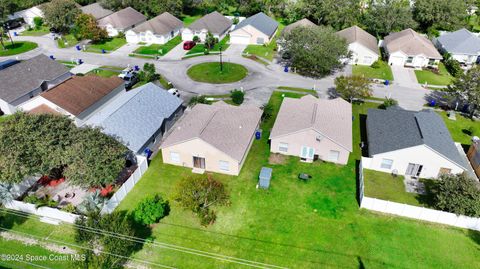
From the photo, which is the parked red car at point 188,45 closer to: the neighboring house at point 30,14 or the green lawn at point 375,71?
the green lawn at point 375,71

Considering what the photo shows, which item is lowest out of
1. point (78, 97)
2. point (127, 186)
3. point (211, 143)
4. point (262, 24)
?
point (127, 186)

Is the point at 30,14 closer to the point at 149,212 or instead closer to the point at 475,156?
the point at 149,212

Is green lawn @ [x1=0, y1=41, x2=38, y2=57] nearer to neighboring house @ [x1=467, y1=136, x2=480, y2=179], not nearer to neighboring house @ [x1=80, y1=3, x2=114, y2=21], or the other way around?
neighboring house @ [x1=80, y1=3, x2=114, y2=21]

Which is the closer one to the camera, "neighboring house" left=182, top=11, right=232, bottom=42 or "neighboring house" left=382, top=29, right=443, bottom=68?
"neighboring house" left=382, top=29, right=443, bottom=68

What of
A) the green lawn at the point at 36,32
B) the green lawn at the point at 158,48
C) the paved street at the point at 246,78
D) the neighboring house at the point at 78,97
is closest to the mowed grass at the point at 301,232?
the neighboring house at the point at 78,97

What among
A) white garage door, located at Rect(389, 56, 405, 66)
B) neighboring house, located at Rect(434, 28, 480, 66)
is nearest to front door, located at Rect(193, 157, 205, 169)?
white garage door, located at Rect(389, 56, 405, 66)

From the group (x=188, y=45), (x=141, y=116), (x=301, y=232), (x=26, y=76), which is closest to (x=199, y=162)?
(x=141, y=116)
